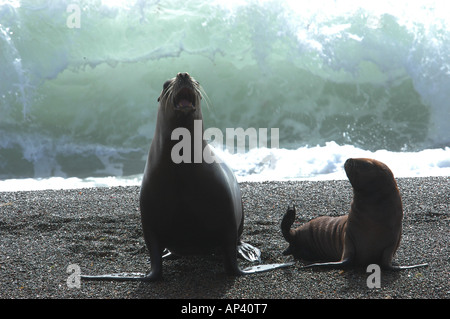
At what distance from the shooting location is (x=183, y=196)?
3.33 m

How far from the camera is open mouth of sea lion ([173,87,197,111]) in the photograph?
321 centimetres

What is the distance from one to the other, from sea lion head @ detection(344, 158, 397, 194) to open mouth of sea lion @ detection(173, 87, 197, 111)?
1.14 metres

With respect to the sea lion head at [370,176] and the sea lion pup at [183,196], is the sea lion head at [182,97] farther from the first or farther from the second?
the sea lion head at [370,176]

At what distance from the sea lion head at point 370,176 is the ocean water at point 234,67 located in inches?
301

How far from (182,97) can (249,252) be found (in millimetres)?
1368

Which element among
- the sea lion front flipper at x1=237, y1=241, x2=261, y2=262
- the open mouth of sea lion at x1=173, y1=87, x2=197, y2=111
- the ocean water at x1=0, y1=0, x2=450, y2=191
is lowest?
the sea lion front flipper at x1=237, y1=241, x2=261, y2=262

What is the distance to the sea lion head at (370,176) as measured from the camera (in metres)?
3.43
